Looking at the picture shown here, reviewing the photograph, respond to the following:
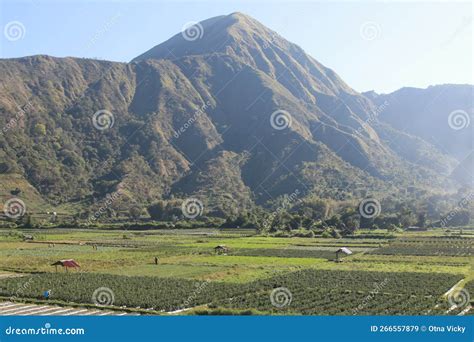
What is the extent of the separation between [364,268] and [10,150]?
15229 centimetres

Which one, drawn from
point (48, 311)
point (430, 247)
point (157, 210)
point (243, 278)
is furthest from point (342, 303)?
point (157, 210)

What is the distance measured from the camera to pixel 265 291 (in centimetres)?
3347

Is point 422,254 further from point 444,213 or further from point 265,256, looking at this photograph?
point 444,213

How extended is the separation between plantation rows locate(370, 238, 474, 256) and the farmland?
22cm

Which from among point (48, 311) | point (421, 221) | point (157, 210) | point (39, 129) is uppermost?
point (39, 129)

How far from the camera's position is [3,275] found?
43375 mm

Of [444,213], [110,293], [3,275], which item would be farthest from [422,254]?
[444,213]

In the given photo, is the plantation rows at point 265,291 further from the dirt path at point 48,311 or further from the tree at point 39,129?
the tree at point 39,129

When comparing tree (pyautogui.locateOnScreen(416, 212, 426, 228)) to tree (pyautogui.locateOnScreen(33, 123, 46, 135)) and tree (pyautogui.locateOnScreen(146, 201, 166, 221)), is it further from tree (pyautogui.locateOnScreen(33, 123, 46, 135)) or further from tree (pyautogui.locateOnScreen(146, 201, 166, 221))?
tree (pyautogui.locateOnScreen(33, 123, 46, 135))

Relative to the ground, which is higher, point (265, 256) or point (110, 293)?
point (110, 293)

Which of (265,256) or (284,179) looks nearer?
(265,256)

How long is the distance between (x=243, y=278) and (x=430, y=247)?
124 feet

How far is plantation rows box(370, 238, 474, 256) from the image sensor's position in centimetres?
6181

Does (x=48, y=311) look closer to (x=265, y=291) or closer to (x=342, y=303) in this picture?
(x=265, y=291)
